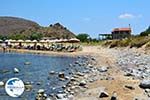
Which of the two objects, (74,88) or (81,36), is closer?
(74,88)

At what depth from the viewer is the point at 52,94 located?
18344mm

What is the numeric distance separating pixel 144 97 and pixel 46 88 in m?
7.20

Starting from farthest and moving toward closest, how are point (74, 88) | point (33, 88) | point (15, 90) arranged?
point (33, 88), point (74, 88), point (15, 90)

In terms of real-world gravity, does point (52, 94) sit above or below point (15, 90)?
below

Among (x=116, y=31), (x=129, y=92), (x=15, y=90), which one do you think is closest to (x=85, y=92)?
(x=129, y=92)

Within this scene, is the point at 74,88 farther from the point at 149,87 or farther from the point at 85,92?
the point at 149,87

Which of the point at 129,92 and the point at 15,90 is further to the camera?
the point at 129,92

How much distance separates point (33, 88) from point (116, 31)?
134m

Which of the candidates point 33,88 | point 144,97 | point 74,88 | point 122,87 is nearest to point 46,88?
point 33,88

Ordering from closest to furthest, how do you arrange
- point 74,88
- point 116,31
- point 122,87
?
point 122,87 → point 74,88 → point 116,31

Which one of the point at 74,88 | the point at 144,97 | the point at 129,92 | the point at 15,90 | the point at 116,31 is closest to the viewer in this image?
the point at 15,90

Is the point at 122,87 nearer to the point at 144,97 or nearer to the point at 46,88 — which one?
the point at 144,97

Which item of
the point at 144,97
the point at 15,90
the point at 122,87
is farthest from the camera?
the point at 122,87

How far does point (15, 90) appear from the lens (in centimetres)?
1077
